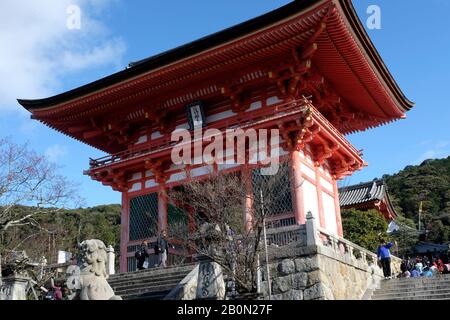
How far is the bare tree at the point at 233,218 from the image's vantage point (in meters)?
11.1

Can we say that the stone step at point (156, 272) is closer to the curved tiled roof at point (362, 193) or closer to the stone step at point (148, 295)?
the stone step at point (148, 295)

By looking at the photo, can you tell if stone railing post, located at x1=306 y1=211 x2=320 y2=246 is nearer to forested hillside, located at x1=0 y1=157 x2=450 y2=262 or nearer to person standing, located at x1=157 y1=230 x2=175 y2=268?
person standing, located at x1=157 y1=230 x2=175 y2=268

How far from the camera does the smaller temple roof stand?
34.0m

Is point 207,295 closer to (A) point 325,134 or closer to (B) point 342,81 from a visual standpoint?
(A) point 325,134

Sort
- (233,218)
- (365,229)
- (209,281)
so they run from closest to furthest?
1. (209,281)
2. (233,218)
3. (365,229)

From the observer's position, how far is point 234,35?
51.6 ft

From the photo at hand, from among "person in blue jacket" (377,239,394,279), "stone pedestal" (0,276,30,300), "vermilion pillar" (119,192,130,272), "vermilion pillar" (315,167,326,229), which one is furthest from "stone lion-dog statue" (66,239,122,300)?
"person in blue jacket" (377,239,394,279)

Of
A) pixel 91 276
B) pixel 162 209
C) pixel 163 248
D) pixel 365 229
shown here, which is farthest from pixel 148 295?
pixel 365 229

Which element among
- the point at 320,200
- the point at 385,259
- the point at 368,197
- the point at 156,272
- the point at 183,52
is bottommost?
the point at 156,272

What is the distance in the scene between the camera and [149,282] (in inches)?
555

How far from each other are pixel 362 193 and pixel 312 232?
962 inches

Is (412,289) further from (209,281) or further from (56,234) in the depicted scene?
(56,234)

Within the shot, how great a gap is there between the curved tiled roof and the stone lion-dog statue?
2767 cm
